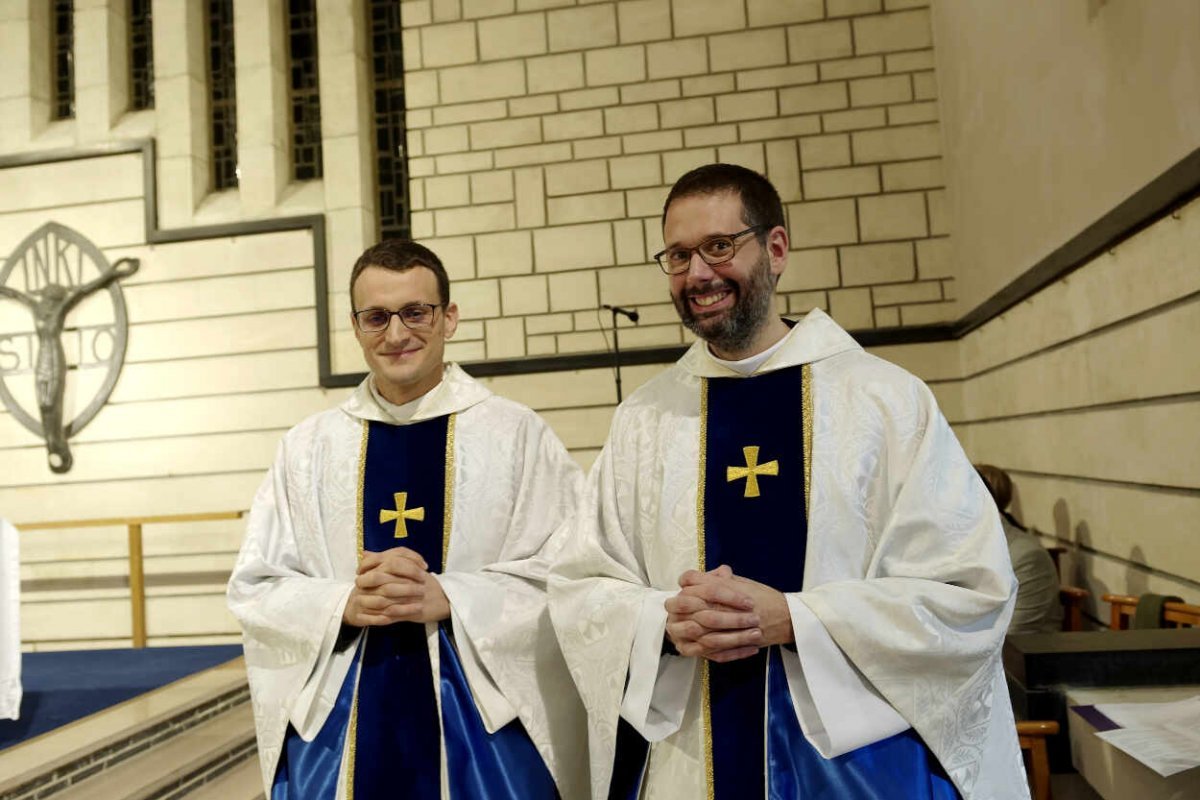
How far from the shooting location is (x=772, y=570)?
1795 mm

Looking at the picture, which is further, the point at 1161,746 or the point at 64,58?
the point at 64,58

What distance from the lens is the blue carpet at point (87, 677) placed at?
4668 millimetres

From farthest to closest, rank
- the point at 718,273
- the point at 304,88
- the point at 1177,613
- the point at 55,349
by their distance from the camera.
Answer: the point at 304,88
the point at 55,349
the point at 1177,613
the point at 718,273

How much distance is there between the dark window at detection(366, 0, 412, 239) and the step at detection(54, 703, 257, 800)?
164 inches

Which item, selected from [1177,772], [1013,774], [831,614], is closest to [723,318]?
[831,614]

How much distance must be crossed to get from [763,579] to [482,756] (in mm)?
718

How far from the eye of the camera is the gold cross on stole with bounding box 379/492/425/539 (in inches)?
89.0

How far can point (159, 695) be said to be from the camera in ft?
16.8

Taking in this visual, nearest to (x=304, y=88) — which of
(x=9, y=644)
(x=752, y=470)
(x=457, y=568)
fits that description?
(x=9, y=644)

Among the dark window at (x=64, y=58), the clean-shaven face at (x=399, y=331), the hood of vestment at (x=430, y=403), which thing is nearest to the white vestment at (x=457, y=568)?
the hood of vestment at (x=430, y=403)

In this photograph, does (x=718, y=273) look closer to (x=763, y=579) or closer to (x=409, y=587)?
(x=763, y=579)

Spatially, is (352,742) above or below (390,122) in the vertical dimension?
below

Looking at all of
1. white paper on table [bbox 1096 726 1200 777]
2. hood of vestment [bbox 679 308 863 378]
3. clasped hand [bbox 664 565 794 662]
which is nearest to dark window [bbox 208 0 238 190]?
hood of vestment [bbox 679 308 863 378]

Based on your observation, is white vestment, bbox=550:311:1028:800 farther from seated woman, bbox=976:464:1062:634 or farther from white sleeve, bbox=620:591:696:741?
seated woman, bbox=976:464:1062:634
